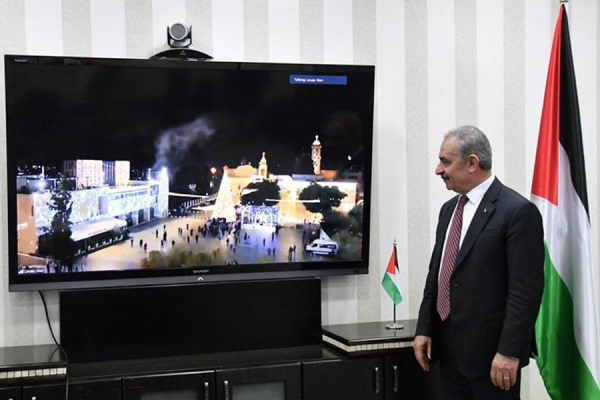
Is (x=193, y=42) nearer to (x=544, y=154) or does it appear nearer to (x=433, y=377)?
(x=544, y=154)

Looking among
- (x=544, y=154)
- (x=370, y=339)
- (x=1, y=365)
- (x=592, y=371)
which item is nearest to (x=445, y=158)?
(x=544, y=154)

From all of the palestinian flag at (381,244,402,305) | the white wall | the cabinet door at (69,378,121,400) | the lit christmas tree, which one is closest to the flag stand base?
the palestinian flag at (381,244,402,305)

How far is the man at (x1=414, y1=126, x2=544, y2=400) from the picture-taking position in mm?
2805

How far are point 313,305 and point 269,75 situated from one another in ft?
3.77

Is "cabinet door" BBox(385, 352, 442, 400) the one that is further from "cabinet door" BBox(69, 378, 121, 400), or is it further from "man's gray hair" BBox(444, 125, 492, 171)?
"cabinet door" BBox(69, 378, 121, 400)

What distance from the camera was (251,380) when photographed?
127 inches

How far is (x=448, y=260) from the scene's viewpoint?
307cm

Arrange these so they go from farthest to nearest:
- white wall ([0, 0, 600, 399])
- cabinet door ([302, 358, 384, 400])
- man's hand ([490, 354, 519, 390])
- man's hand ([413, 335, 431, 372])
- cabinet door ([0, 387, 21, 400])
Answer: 1. white wall ([0, 0, 600, 399])
2. cabinet door ([302, 358, 384, 400])
3. man's hand ([413, 335, 431, 372])
4. cabinet door ([0, 387, 21, 400])
5. man's hand ([490, 354, 519, 390])

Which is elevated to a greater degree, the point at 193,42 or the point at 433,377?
the point at 193,42

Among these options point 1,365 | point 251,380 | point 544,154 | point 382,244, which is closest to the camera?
point 1,365

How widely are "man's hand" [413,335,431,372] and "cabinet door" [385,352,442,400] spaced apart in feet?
0.71

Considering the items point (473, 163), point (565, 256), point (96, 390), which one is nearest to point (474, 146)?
point (473, 163)

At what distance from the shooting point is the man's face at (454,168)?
3.02 meters

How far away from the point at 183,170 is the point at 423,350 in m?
1.36
